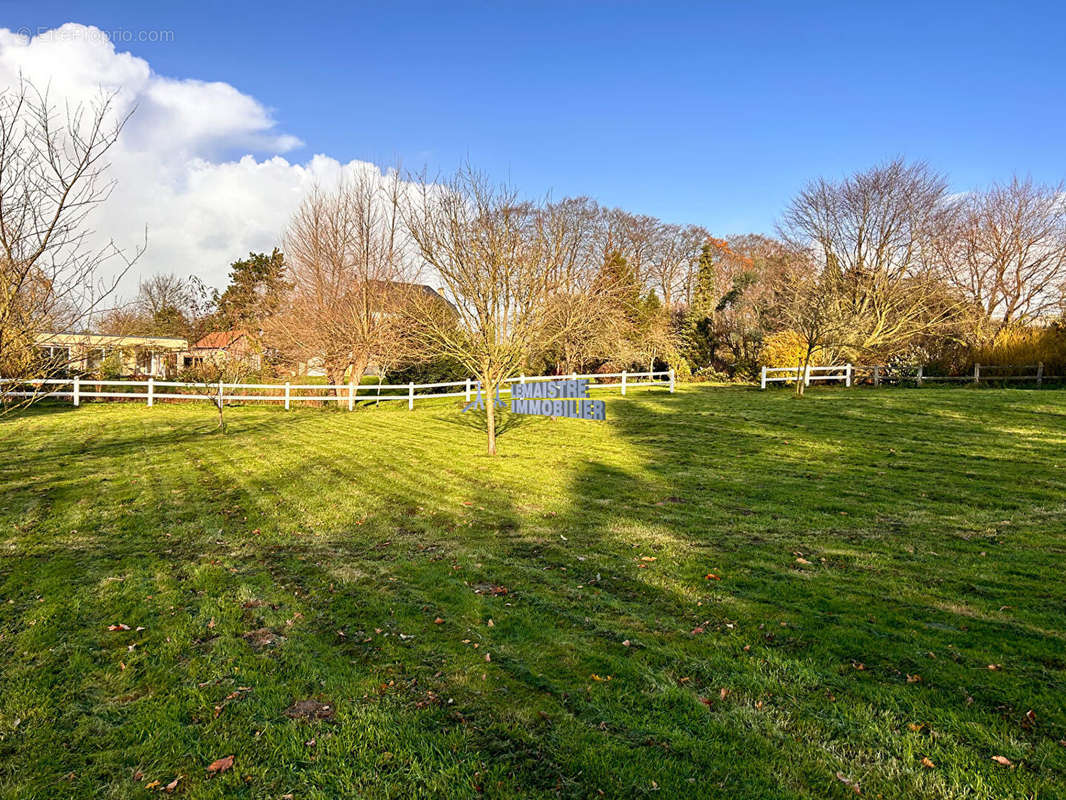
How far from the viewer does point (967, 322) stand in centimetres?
2695

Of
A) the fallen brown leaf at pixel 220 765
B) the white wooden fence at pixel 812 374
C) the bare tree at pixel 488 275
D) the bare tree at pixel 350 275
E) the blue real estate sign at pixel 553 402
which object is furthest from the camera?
the white wooden fence at pixel 812 374

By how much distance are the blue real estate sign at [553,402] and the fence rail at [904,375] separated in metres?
9.31

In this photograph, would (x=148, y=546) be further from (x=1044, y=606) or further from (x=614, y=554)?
(x=1044, y=606)

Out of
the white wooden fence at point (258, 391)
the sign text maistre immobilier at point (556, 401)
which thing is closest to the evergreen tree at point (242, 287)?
the white wooden fence at point (258, 391)

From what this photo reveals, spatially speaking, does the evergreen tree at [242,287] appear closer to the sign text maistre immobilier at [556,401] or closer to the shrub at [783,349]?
the sign text maistre immobilier at [556,401]

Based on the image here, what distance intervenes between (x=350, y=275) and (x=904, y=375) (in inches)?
950

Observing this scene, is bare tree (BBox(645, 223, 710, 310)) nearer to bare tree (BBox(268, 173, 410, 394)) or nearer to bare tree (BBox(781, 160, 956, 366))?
bare tree (BBox(781, 160, 956, 366))

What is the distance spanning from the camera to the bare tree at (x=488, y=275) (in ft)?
39.9

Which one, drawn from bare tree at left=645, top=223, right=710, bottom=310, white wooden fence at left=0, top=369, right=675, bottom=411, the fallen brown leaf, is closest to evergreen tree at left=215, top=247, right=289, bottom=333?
white wooden fence at left=0, top=369, right=675, bottom=411

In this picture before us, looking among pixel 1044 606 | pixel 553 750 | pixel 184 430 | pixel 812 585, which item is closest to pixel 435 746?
pixel 553 750

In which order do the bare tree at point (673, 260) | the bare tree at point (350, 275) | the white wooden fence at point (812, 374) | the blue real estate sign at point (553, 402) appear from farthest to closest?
1. the bare tree at point (673, 260)
2. the white wooden fence at point (812, 374)
3. the bare tree at point (350, 275)
4. the blue real estate sign at point (553, 402)

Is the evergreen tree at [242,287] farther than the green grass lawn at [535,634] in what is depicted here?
Yes

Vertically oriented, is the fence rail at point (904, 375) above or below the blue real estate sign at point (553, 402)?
above

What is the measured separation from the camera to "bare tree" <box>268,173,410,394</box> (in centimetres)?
2152
